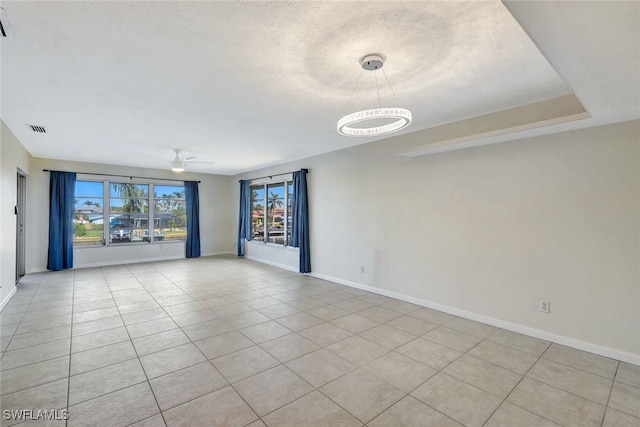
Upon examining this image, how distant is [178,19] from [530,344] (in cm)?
428

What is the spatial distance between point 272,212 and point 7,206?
16.2 feet

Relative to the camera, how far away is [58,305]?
4184 millimetres

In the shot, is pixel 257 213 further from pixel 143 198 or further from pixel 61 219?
pixel 61 219

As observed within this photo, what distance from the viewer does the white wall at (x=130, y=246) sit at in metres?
6.43

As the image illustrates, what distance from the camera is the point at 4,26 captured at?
1833mm

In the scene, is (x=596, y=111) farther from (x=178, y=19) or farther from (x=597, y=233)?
(x=178, y=19)

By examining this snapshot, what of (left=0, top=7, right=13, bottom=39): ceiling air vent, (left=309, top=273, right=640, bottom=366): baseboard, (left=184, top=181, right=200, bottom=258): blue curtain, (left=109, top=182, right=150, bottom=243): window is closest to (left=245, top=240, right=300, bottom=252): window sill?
(left=184, top=181, right=200, bottom=258): blue curtain

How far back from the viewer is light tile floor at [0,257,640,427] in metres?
2.00

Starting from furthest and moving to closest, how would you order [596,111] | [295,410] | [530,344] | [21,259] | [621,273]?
[21,259]
[530,344]
[621,273]
[596,111]
[295,410]

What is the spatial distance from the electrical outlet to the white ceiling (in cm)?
194

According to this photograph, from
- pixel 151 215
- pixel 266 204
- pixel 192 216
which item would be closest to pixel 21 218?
pixel 151 215

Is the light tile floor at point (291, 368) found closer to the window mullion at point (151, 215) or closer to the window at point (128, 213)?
the window at point (128, 213)

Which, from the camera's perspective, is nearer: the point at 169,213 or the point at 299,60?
the point at 299,60

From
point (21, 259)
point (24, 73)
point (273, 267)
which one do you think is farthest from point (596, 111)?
point (21, 259)
